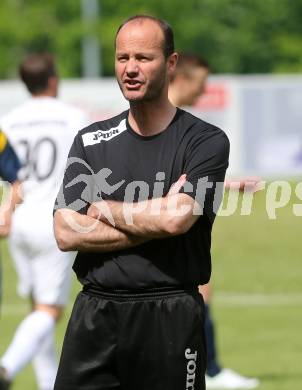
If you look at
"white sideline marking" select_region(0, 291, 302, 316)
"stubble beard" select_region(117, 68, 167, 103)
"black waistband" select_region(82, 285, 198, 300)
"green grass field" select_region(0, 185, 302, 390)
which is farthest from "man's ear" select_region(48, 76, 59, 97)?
"white sideline marking" select_region(0, 291, 302, 316)

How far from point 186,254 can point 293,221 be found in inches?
563

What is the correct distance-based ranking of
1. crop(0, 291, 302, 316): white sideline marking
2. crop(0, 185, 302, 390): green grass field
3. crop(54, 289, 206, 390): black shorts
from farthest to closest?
1. crop(0, 291, 302, 316): white sideline marking
2. crop(0, 185, 302, 390): green grass field
3. crop(54, 289, 206, 390): black shorts

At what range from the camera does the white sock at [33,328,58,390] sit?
7832 mm

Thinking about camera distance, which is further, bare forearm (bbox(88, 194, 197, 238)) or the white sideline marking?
the white sideline marking

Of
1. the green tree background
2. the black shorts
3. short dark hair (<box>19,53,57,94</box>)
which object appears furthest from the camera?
the green tree background

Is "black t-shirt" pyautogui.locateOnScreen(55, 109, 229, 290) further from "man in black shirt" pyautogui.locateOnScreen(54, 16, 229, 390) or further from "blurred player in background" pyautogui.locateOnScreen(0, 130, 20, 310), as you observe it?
"blurred player in background" pyautogui.locateOnScreen(0, 130, 20, 310)

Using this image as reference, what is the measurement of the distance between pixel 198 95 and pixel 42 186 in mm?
1234

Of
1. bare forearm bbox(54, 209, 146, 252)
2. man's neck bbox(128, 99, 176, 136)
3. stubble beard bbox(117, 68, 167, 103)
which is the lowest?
bare forearm bbox(54, 209, 146, 252)

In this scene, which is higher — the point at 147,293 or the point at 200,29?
the point at 200,29

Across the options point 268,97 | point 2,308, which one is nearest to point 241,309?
point 2,308

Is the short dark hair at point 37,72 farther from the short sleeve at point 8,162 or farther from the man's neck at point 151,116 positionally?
the man's neck at point 151,116

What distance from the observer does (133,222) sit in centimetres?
515

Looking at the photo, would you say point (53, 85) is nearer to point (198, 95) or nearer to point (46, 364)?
point (198, 95)

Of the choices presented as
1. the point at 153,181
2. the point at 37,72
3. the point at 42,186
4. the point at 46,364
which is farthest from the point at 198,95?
the point at 153,181
